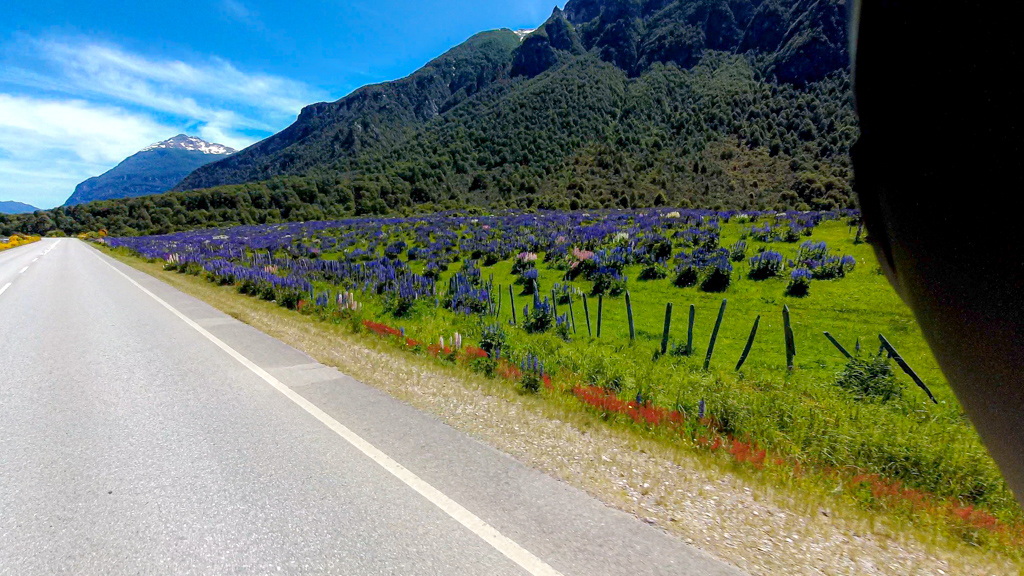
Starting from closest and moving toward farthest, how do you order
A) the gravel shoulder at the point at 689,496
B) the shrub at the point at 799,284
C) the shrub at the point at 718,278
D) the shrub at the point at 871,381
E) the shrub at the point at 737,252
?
1. the gravel shoulder at the point at 689,496
2. the shrub at the point at 871,381
3. the shrub at the point at 799,284
4. the shrub at the point at 718,278
5. the shrub at the point at 737,252

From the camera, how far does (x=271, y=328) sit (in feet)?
37.4

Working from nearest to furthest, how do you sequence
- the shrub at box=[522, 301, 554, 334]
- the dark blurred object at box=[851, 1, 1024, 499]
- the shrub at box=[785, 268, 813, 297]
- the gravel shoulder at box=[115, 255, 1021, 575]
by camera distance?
1. the dark blurred object at box=[851, 1, 1024, 499]
2. the gravel shoulder at box=[115, 255, 1021, 575]
3. the shrub at box=[522, 301, 554, 334]
4. the shrub at box=[785, 268, 813, 297]

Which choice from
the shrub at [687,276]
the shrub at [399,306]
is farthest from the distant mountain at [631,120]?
the shrub at [399,306]

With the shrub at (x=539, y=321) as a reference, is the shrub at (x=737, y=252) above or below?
above

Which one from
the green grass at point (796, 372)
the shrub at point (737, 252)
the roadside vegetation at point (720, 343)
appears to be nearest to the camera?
the roadside vegetation at point (720, 343)

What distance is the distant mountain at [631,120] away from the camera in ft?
275

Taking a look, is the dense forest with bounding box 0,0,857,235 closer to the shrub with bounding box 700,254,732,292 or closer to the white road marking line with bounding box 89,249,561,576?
the shrub with bounding box 700,254,732,292

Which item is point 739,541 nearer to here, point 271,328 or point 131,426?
point 131,426

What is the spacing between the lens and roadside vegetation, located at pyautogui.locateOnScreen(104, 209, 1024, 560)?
5176mm

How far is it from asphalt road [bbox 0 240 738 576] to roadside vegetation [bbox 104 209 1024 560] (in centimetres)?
219

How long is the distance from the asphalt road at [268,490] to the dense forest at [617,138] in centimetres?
5549

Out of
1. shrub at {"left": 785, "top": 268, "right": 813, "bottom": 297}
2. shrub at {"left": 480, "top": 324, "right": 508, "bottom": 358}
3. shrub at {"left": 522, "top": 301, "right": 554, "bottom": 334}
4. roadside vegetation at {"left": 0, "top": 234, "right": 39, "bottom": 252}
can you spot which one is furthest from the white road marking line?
roadside vegetation at {"left": 0, "top": 234, "right": 39, "bottom": 252}

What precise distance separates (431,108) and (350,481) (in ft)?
619

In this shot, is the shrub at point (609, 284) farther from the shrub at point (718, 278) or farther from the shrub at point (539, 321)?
the shrub at point (539, 321)
